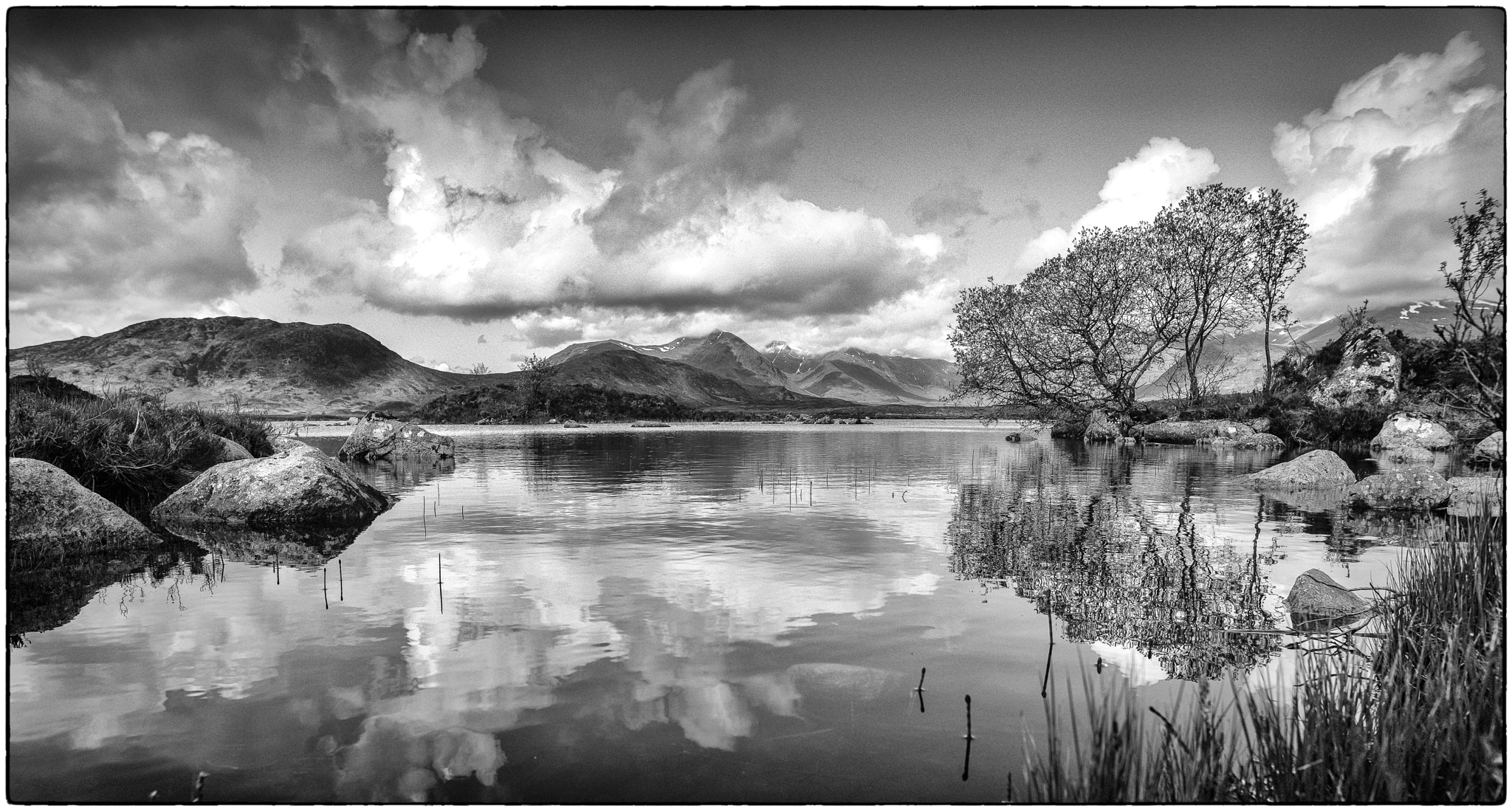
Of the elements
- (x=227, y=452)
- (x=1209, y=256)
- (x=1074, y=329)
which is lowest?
(x=227, y=452)

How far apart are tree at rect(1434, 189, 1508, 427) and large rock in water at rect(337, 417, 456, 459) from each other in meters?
38.8

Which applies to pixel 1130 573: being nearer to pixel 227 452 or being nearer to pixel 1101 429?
pixel 227 452

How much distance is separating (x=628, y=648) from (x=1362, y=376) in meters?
47.6

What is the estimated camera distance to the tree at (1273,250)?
44562mm

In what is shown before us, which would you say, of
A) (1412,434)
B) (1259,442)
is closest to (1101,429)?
(1259,442)

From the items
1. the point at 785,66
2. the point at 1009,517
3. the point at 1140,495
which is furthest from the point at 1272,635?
the point at 1140,495

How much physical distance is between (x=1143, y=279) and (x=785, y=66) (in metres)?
48.5

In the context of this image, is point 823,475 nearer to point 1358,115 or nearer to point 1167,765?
point 1358,115

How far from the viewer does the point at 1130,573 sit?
10547 millimetres

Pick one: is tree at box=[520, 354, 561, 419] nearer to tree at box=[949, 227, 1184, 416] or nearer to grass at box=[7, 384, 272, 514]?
tree at box=[949, 227, 1184, 416]

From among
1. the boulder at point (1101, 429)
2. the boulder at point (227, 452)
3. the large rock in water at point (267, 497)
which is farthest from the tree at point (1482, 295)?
the boulder at point (1101, 429)

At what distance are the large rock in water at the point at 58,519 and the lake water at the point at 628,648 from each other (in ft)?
3.11

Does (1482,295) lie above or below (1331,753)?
above

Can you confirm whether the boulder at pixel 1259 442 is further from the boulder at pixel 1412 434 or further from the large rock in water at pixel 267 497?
the large rock in water at pixel 267 497
